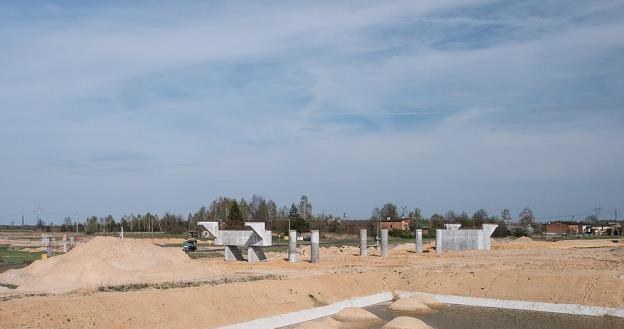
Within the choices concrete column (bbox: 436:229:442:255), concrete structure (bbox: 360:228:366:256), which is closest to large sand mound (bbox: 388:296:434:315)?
concrete structure (bbox: 360:228:366:256)

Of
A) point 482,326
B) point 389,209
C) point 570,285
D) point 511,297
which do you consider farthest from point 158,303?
point 389,209

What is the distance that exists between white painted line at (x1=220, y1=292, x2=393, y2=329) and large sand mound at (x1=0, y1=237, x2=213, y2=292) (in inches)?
373

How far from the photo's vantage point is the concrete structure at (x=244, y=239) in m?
48.7

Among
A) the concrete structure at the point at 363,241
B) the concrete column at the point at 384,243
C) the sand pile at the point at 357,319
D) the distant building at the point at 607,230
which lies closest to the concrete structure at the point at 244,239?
the concrete structure at the point at 363,241

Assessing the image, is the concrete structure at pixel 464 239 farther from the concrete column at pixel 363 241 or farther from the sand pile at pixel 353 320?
the sand pile at pixel 353 320

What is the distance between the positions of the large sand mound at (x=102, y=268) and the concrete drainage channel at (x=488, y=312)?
9730mm

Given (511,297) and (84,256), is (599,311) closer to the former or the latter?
(511,297)

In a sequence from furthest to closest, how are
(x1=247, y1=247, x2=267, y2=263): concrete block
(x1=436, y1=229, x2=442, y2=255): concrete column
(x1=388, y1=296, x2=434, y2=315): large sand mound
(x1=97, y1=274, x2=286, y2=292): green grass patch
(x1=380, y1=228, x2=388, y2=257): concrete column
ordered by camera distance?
(x1=436, y1=229, x2=442, y2=255): concrete column → (x1=380, y1=228, x2=388, y2=257): concrete column → (x1=247, y1=247, x2=267, y2=263): concrete block → (x1=388, y1=296, x2=434, y2=315): large sand mound → (x1=97, y1=274, x2=286, y2=292): green grass patch

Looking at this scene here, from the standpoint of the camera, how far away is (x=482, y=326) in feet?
91.9

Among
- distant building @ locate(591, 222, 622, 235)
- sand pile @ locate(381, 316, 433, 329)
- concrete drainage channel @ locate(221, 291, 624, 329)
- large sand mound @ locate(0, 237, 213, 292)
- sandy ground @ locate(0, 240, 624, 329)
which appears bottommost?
distant building @ locate(591, 222, 622, 235)

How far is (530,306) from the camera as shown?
32875 millimetres

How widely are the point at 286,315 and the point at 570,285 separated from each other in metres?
15.7

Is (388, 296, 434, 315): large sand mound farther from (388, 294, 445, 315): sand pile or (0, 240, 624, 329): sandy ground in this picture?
(0, 240, 624, 329): sandy ground

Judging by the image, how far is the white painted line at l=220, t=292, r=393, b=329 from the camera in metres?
27.3
